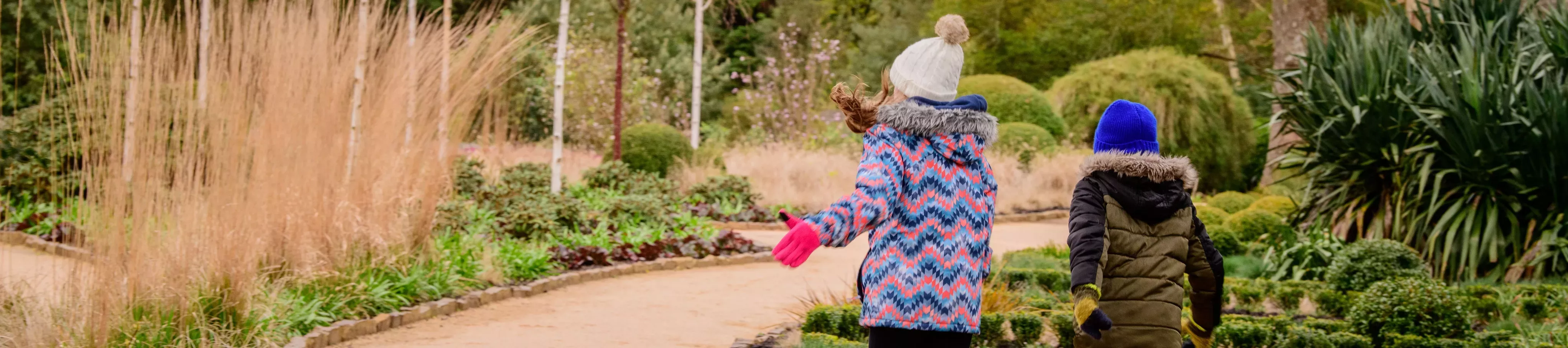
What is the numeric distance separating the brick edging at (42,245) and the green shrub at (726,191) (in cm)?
610

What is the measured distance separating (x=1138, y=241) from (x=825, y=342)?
2028mm

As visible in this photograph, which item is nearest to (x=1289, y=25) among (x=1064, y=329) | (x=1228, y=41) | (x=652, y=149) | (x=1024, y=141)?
(x=1024, y=141)

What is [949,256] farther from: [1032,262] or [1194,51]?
→ [1194,51]

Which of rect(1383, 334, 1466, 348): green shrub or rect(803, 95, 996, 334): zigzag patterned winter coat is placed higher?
rect(803, 95, 996, 334): zigzag patterned winter coat

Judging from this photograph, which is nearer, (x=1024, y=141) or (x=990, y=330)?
(x=990, y=330)

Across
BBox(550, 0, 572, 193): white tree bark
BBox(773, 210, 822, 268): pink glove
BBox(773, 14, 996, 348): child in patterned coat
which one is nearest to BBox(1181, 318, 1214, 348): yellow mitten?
BBox(773, 14, 996, 348): child in patterned coat

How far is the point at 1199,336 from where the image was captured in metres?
3.38

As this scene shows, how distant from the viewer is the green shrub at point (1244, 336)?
4.79 metres

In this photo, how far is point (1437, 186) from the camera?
266 inches

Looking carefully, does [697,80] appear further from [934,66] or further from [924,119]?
[924,119]

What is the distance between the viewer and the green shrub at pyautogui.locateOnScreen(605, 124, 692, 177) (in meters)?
14.5

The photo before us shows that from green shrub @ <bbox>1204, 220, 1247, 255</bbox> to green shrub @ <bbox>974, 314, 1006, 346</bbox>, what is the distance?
399 cm

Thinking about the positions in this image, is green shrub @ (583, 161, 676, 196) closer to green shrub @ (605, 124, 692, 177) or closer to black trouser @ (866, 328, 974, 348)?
green shrub @ (605, 124, 692, 177)

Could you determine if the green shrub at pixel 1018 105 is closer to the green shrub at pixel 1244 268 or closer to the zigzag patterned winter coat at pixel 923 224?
the green shrub at pixel 1244 268
